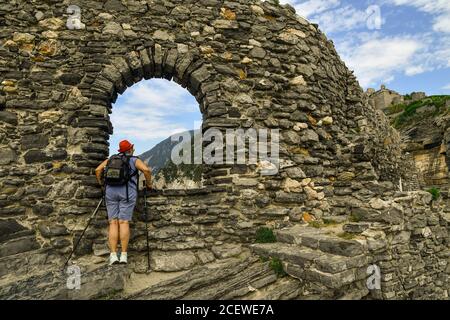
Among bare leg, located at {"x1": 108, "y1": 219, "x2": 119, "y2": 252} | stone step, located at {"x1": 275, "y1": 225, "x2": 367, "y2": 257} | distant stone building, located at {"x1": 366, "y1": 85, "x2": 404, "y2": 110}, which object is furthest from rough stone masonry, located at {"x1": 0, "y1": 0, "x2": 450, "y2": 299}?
distant stone building, located at {"x1": 366, "y1": 85, "x2": 404, "y2": 110}

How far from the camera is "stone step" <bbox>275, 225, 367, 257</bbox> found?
4516 millimetres

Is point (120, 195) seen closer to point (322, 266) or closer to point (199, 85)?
point (199, 85)

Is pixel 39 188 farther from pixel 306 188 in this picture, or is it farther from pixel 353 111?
pixel 353 111

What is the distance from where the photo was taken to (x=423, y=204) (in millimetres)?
6254

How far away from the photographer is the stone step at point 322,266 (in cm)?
410

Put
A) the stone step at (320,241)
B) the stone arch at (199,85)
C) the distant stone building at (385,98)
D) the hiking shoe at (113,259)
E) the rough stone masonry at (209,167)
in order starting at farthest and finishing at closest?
1. the distant stone building at (385,98)
2. the stone arch at (199,85)
3. the rough stone masonry at (209,167)
4. the hiking shoe at (113,259)
5. the stone step at (320,241)

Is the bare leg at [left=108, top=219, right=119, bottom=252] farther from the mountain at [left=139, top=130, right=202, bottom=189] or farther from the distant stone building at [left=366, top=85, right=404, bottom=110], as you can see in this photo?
the distant stone building at [left=366, top=85, right=404, bottom=110]

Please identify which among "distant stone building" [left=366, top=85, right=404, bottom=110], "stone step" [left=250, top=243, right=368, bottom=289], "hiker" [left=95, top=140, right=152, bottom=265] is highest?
"distant stone building" [left=366, top=85, right=404, bottom=110]

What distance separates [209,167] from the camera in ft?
20.4

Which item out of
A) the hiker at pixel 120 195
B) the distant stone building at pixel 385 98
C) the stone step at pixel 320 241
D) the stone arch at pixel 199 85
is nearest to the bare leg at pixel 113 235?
the hiker at pixel 120 195

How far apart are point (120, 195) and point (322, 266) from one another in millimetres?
3290

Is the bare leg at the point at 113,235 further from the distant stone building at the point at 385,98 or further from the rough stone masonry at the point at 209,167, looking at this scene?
the distant stone building at the point at 385,98

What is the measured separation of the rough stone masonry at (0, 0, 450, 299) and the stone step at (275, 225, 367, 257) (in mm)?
21

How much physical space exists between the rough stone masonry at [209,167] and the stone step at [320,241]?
0.07 feet
